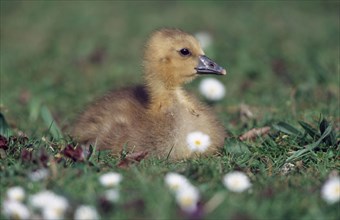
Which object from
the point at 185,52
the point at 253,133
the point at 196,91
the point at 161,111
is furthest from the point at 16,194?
the point at 196,91

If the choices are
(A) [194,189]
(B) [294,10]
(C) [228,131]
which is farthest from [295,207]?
(B) [294,10]

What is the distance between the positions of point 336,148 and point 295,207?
1393mm

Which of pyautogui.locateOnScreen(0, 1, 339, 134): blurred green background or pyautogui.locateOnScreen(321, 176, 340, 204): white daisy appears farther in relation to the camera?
pyautogui.locateOnScreen(0, 1, 339, 134): blurred green background

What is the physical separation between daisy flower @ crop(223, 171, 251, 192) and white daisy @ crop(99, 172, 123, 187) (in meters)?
0.53

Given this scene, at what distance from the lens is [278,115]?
5891 mm

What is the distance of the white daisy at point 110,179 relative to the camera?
3.75m

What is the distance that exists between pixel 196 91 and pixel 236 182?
3.19 metres

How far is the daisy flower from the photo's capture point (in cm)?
372

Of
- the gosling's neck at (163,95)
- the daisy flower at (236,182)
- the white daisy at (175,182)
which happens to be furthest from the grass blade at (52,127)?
the daisy flower at (236,182)

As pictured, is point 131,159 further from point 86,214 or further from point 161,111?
point 86,214

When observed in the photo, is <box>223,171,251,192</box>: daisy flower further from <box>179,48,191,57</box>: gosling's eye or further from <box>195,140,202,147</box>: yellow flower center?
<box>179,48,191,57</box>: gosling's eye

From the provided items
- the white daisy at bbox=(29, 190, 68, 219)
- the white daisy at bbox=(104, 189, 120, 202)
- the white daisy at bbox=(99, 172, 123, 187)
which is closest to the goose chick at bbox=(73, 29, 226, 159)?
the white daisy at bbox=(99, 172, 123, 187)

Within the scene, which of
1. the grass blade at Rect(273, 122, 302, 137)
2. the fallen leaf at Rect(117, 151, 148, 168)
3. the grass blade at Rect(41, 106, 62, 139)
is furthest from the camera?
the grass blade at Rect(41, 106, 62, 139)

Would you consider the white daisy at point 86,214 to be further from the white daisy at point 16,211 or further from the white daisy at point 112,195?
the white daisy at point 16,211
